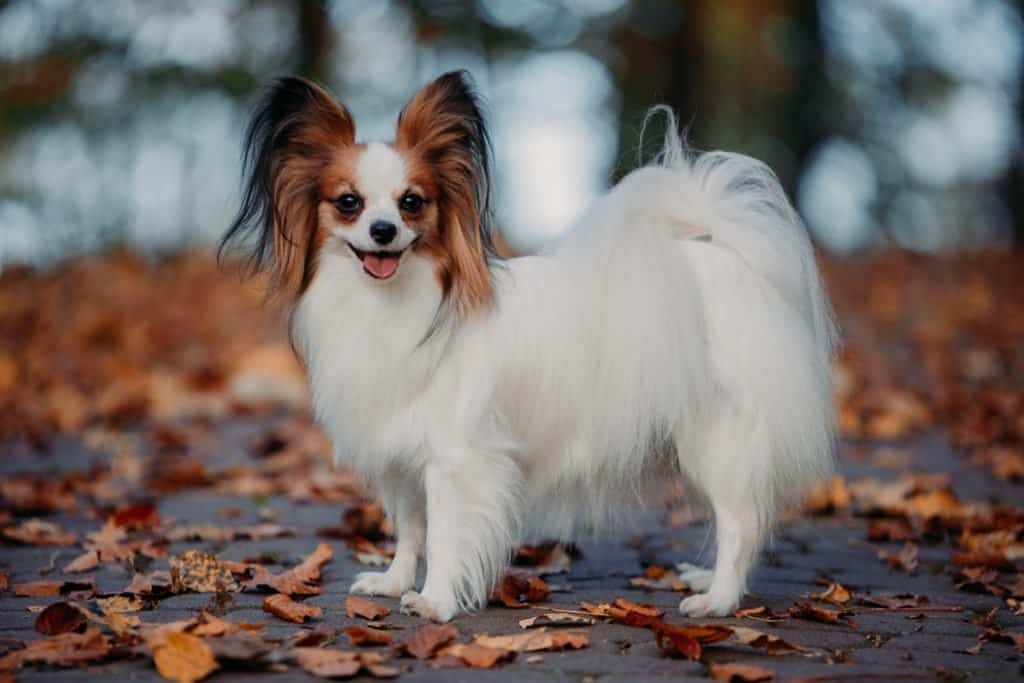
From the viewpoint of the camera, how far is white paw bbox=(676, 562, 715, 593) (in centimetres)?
395


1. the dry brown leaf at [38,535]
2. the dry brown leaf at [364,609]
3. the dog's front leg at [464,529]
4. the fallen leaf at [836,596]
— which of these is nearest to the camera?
the dry brown leaf at [364,609]

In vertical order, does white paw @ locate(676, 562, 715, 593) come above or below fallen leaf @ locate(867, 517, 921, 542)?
below

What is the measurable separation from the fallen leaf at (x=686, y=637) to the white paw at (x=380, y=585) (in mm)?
974

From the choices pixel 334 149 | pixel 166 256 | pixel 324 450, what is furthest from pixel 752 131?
pixel 334 149

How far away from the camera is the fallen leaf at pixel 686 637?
2.97 meters

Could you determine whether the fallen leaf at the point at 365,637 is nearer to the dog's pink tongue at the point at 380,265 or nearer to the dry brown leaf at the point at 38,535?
the dog's pink tongue at the point at 380,265

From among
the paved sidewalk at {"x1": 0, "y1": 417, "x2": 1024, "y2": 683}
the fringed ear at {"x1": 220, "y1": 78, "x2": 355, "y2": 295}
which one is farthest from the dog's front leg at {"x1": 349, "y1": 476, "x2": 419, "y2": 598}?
the fringed ear at {"x1": 220, "y1": 78, "x2": 355, "y2": 295}

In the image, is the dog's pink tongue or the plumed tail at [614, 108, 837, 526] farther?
the plumed tail at [614, 108, 837, 526]

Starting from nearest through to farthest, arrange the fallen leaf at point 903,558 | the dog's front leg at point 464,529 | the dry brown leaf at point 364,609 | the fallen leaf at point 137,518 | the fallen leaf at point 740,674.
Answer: the fallen leaf at point 740,674, the dry brown leaf at point 364,609, the dog's front leg at point 464,529, the fallen leaf at point 903,558, the fallen leaf at point 137,518

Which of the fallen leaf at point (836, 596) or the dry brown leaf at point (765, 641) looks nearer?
the dry brown leaf at point (765, 641)

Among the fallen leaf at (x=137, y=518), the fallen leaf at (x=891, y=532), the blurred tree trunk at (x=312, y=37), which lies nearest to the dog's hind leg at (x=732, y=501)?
the fallen leaf at (x=891, y=532)

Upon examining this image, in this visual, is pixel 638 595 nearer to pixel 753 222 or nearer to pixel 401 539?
pixel 401 539

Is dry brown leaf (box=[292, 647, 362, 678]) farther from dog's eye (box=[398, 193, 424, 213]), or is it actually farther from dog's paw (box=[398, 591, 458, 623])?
dog's eye (box=[398, 193, 424, 213])

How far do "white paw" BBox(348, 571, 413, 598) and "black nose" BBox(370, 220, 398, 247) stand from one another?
1151 millimetres
